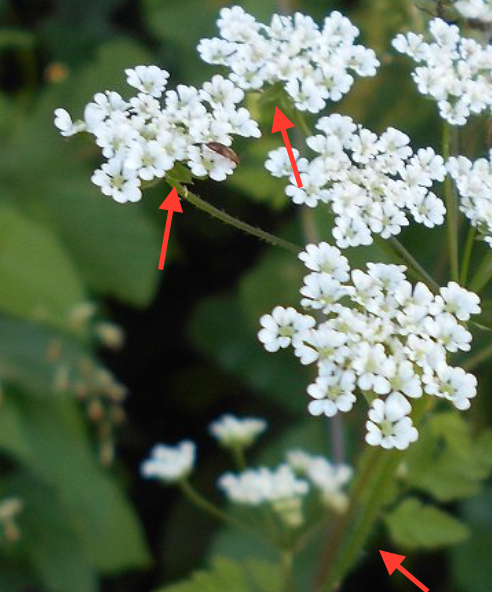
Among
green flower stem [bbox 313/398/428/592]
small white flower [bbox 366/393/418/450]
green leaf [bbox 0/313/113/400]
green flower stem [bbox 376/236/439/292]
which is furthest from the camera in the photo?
green leaf [bbox 0/313/113/400]

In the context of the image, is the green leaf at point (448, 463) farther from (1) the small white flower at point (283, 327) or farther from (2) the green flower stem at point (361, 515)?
(1) the small white flower at point (283, 327)

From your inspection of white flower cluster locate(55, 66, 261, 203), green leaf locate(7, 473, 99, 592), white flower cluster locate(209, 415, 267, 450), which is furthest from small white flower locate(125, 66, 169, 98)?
green leaf locate(7, 473, 99, 592)

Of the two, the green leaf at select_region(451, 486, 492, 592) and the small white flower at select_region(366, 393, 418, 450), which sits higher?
the small white flower at select_region(366, 393, 418, 450)

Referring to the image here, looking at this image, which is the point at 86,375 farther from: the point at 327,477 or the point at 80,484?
the point at 327,477

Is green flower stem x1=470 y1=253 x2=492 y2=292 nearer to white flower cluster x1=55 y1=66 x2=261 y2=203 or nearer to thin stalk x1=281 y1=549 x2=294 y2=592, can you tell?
white flower cluster x1=55 y1=66 x2=261 y2=203

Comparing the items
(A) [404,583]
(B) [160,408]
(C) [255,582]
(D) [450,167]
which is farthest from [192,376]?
(D) [450,167]
